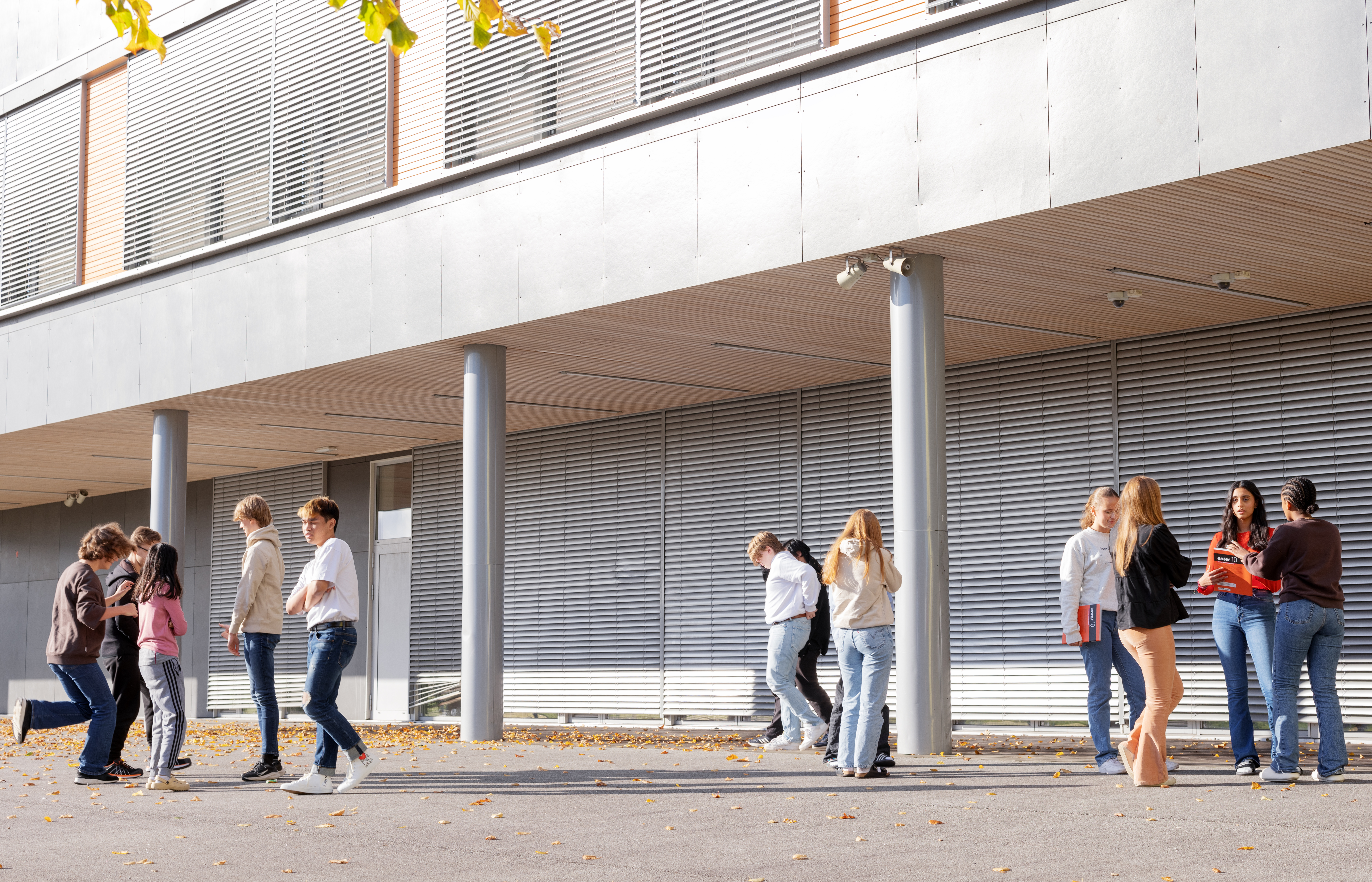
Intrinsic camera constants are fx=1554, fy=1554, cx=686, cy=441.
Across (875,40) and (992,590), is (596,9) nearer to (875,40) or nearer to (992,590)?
(875,40)

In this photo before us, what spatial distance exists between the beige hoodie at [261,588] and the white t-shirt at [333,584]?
583 millimetres

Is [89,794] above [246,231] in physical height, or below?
below

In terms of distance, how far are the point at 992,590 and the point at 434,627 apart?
8.48m

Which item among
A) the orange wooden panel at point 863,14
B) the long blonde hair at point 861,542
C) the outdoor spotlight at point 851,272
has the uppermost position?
the orange wooden panel at point 863,14

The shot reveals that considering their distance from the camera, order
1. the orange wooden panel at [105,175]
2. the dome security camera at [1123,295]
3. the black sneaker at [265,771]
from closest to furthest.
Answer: the black sneaker at [265,771] → the dome security camera at [1123,295] → the orange wooden panel at [105,175]

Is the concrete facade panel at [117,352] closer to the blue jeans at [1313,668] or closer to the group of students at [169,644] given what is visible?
the group of students at [169,644]

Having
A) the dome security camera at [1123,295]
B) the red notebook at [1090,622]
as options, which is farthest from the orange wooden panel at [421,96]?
the red notebook at [1090,622]

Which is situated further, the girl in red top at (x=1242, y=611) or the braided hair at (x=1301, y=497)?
the girl in red top at (x=1242, y=611)

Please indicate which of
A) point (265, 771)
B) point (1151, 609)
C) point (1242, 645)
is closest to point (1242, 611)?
point (1242, 645)

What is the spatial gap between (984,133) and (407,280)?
624cm

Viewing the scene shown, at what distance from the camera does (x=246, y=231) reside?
1672 centimetres

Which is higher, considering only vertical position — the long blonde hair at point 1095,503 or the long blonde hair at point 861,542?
the long blonde hair at point 1095,503

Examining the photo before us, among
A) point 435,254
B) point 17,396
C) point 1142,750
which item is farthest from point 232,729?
point 1142,750

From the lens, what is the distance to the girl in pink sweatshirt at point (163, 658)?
9.69 metres
